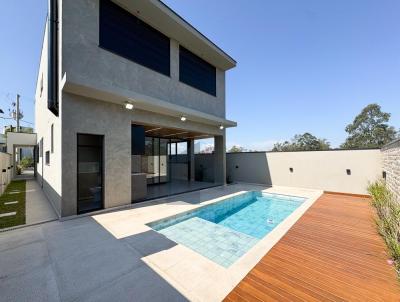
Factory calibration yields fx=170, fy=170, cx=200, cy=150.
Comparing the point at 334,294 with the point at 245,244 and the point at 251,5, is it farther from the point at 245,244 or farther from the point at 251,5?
the point at 251,5

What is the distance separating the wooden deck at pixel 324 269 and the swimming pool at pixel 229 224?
0.97 m

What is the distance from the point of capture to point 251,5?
9.85m

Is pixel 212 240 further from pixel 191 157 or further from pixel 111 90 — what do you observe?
pixel 191 157

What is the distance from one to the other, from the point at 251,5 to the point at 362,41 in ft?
23.0

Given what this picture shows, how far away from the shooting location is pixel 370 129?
30297 mm

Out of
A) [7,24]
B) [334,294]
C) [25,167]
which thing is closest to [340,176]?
[334,294]

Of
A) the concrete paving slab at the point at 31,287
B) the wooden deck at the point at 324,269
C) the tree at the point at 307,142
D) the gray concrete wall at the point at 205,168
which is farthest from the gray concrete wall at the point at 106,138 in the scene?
the tree at the point at 307,142

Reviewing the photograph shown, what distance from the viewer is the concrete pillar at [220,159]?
38.9ft

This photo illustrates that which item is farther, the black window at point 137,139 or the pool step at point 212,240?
the black window at point 137,139

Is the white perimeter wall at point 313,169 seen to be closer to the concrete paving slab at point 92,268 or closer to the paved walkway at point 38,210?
the concrete paving slab at point 92,268

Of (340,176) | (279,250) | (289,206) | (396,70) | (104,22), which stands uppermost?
(396,70)

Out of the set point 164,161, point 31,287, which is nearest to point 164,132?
Result: point 164,161

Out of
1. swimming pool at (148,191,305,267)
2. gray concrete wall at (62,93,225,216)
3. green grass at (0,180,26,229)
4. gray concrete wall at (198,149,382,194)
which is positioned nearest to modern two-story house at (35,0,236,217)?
A: gray concrete wall at (62,93,225,216)

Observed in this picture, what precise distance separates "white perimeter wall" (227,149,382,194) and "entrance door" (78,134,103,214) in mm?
9309
